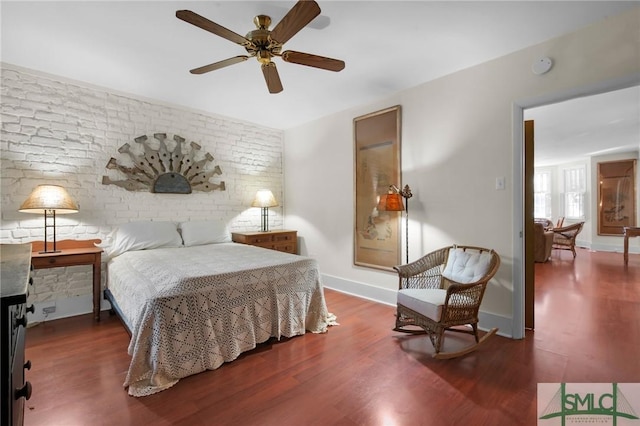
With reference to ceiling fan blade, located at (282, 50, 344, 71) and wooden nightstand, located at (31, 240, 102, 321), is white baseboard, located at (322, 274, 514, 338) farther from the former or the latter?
wooden nightstand, located at (31, 240, 102, 321)

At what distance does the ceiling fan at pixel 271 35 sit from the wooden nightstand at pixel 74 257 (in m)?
2.15

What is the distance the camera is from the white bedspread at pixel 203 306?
189 centimetres

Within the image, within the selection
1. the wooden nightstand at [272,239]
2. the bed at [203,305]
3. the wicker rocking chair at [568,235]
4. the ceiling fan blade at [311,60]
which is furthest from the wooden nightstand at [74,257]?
the wicker rocking chair at [568,235]

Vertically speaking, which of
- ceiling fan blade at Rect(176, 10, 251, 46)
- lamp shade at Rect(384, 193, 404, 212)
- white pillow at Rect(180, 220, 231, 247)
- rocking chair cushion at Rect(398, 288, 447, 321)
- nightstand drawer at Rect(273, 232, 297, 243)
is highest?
ceiling fan blade at Rect(176, 10, 251, 46)

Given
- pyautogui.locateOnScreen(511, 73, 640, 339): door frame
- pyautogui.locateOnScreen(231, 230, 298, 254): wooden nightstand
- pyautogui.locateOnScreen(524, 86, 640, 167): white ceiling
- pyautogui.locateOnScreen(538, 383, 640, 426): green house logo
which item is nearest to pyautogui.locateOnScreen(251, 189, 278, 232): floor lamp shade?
pyautogui.locateOnScreen(231, 230, 298, 254): wooden nightstand

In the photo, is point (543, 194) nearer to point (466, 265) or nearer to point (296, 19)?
point (466, 265)

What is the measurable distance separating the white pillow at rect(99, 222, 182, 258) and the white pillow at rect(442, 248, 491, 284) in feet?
10.1

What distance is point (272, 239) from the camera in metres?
4.38

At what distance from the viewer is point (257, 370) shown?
2.12 m

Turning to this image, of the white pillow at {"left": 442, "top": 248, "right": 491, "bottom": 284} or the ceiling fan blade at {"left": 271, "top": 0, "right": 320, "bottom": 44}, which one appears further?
the white pillow at {"left": 442, "top": 248, "right": 491, "bottom": 284}

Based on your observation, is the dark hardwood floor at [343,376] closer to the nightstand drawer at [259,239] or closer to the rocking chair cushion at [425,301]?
the rocking chair cushion at [425,301]

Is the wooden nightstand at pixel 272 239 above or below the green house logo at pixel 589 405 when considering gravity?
above

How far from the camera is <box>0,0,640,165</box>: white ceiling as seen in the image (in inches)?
81.7

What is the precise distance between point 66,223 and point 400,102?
3966 millimetres
